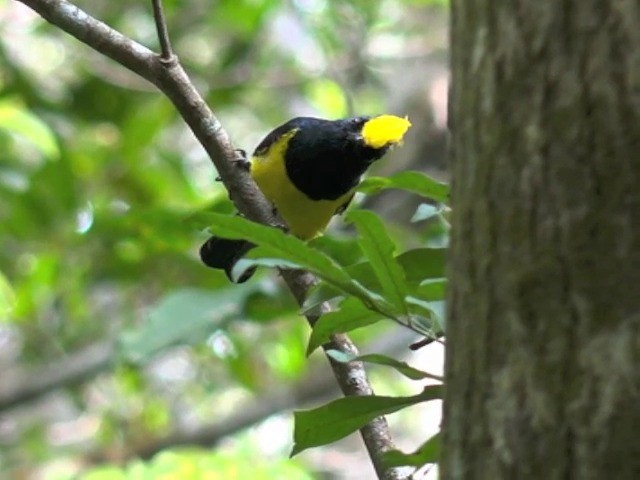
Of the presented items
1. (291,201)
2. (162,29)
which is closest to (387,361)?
(162,29)

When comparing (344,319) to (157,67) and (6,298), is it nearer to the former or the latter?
(157,67)

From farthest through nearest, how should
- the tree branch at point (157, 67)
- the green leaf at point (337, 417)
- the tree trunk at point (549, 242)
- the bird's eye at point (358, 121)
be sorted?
1. the bird's eye at point (358, 121)
2. the tree branch at point (157, 67)
3. the green leaf at point (337, 417)
4. the tree trunk at point (549, 242)

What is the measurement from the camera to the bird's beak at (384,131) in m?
2.23

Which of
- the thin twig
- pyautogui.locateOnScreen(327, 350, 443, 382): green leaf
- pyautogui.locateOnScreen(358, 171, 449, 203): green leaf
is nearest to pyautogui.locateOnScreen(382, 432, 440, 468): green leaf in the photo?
pyautogui.locateOnScreen(327, 350, 443, 382): green leaf

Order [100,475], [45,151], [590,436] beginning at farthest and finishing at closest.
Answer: [45,151]
[100,475]
[590,436]

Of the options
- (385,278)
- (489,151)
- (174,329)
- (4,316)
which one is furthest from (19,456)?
(489,151)

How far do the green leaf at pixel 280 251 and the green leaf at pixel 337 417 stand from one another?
131 millimetres

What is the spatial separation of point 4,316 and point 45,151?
57 cm

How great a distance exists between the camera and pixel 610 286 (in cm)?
58

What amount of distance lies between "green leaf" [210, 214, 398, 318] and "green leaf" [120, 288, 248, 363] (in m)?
1.33

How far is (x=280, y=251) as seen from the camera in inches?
35.4

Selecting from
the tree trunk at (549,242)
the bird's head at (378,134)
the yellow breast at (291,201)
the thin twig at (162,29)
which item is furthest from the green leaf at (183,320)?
the tree trunk at (549,242)

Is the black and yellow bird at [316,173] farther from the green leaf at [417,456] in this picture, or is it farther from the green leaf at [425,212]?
the green leaf at [417,456]

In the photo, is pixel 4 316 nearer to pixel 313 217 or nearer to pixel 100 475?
pixel 100 475
